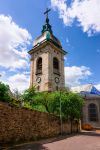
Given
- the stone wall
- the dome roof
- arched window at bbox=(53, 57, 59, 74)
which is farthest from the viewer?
the dome roof

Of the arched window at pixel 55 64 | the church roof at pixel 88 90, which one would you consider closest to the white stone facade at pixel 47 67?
the arched window at pixel 55 64

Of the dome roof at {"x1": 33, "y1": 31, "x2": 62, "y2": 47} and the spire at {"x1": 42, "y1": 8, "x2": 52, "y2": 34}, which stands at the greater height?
the spire at {"x1": 42, "y1": 8, "x2": 52, "y2": 34}

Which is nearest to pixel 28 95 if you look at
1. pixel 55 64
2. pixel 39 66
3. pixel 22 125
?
pixel 39 66

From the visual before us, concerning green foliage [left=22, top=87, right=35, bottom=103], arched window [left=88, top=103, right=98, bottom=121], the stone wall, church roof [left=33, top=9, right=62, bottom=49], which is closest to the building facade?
arched window [left=88, top=103, right=98, bottom=121]

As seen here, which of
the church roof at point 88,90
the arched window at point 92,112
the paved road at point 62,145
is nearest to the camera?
the paved road at point 62,145

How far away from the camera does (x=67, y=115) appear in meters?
26.2

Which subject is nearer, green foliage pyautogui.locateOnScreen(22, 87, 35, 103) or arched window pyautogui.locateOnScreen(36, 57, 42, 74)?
green foliage pyautogui.locateOnScreen(22, 87, 35, 103)

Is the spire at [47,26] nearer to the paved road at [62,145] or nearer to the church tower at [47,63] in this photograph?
the church tower at [47,63]

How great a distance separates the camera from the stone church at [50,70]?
125 feet

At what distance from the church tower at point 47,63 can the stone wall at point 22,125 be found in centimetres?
1718

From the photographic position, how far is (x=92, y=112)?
1544 inches

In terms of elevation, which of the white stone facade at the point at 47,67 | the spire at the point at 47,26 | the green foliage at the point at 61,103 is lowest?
the green foliage at the point at 61,103

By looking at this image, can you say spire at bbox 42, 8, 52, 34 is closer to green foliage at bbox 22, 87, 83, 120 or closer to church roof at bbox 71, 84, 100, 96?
church roof at bbox 71, 84, 100, 96

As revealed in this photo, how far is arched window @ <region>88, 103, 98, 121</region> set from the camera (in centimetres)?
3862
